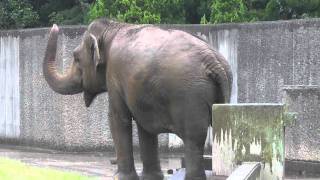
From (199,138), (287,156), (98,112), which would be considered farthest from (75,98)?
(199,138)

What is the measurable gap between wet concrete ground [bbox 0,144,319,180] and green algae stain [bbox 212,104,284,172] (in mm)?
5499

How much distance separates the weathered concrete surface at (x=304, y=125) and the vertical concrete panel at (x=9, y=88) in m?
7.05

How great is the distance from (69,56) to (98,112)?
1278mm

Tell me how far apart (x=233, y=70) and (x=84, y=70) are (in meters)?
6.76

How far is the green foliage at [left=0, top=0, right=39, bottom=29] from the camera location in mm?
22078

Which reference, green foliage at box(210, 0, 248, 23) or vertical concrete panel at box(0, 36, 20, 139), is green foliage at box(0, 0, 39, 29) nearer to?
vertical concrete panel at box(0, 36, 20, 139)

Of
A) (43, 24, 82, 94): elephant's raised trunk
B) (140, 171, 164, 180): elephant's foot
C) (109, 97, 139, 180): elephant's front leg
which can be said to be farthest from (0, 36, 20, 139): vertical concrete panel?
(109, 97, 139, 180): elephant's front leg

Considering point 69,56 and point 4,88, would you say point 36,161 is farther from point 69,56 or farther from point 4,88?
point 4,88

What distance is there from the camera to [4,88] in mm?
16188

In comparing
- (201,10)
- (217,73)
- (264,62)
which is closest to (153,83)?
(217,73)

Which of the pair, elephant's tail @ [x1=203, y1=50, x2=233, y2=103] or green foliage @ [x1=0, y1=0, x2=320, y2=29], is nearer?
elephant's tail @ [x1=203, y1=50, x2=233, y2=103]

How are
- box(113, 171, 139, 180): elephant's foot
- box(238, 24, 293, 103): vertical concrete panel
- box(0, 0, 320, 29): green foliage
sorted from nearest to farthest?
box(113, 171, 139, 180): elephant's foot
box(238, 24, 293, 103): vertical concrete panel
box(0, 0, 320, 29): green foliage

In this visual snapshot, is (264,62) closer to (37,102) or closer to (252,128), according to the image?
(37,102)

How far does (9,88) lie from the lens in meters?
16.0
